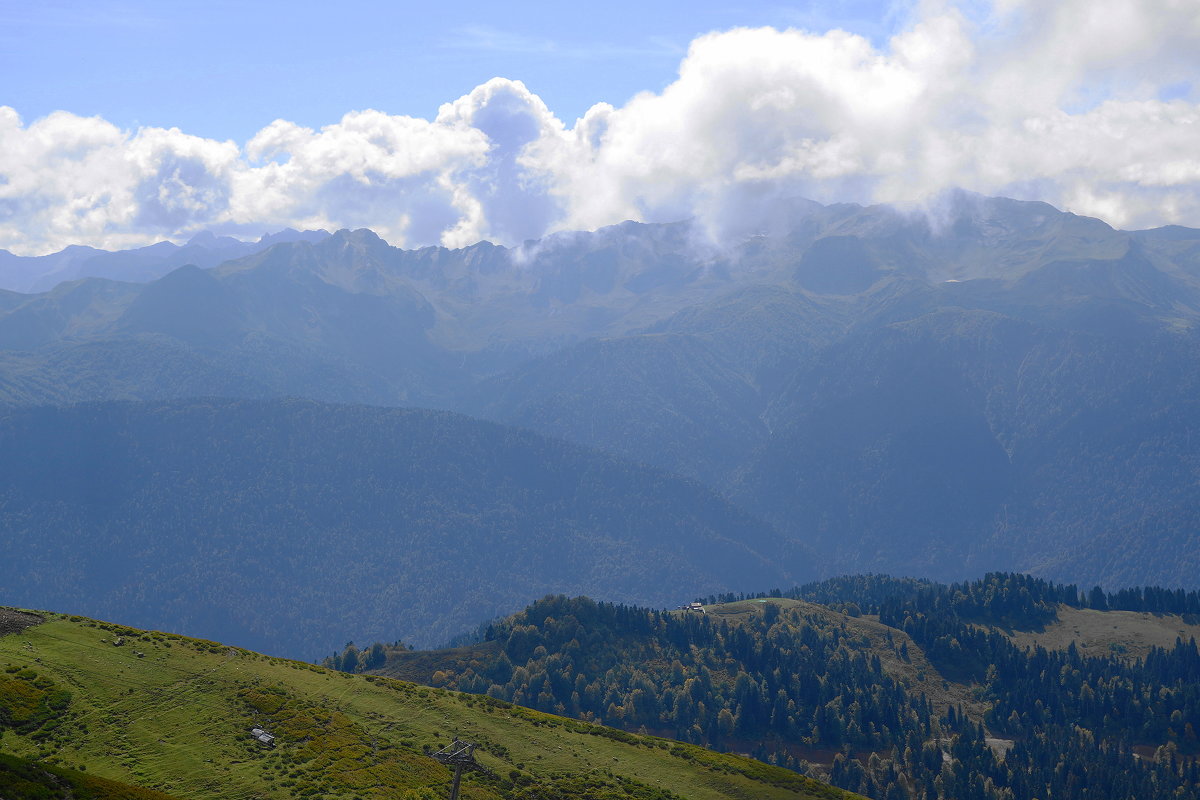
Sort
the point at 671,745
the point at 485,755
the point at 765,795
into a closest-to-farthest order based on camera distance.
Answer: the point at 485,755, the point at 765,795, the point at 671,745

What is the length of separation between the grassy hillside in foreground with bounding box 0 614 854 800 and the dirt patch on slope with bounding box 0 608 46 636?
912 millimetres

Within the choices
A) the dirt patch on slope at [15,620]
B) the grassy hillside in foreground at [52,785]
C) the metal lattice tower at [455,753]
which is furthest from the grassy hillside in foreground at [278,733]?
the grassy hillside in foreground at [52,785]

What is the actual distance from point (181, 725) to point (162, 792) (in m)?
18.6

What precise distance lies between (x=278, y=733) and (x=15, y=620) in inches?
1544

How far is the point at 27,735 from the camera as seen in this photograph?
11369cm

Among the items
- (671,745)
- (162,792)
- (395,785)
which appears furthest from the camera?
(671,745)

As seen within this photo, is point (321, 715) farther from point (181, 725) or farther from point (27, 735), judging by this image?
point (27, 735)

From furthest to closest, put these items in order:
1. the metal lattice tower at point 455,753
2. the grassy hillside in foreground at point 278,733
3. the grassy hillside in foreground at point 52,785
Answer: the metal lattice tower at point 455,753
the grassy hillside in foreground at point 278,733
the grassy hillside in foreground at point 52,785

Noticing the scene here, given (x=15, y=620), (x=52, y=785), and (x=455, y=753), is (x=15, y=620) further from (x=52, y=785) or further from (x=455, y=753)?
(x=455, y=753)

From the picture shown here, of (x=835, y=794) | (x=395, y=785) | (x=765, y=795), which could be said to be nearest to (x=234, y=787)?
(x=395, y=785)

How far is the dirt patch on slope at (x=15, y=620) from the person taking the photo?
13612cm

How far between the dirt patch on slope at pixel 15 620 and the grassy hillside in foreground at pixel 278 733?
91cm

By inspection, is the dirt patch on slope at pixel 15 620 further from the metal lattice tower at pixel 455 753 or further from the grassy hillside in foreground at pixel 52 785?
the metal lattice tower at pixel 455 753

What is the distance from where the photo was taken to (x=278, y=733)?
130 metres
